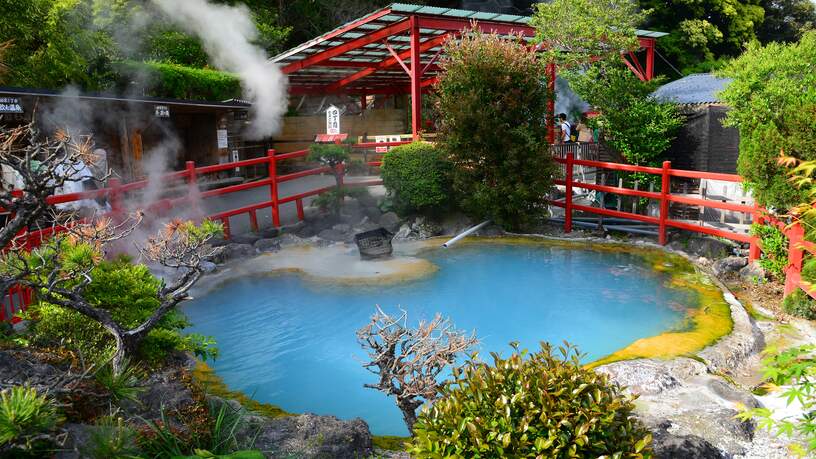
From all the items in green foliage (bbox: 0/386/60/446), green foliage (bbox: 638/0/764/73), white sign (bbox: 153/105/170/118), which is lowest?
green foliage (bbox: 0/386/60/446)

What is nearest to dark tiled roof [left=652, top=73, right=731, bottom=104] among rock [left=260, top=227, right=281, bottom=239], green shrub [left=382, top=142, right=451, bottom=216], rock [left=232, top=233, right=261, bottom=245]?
green shrub [left=382, top=142, right=451, bottom=216]

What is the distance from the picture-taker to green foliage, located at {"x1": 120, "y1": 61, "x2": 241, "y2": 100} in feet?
49.4

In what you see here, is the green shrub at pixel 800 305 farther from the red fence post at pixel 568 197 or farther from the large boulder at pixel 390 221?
the large boulder at pixel 390 221

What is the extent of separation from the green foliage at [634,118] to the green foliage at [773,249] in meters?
4.55

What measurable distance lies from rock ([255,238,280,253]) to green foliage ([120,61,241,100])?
6873 millimetres

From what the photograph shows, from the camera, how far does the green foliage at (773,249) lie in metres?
7.32

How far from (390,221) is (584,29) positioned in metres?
6.19

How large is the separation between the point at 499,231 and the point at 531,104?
2.27 metres

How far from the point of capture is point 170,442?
3.55 meters

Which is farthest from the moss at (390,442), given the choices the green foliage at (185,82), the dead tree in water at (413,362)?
the green foliage at (185,82)

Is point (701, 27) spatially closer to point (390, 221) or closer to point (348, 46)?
point (348, 46)

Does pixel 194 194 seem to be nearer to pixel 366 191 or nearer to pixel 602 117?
pixel 366 191

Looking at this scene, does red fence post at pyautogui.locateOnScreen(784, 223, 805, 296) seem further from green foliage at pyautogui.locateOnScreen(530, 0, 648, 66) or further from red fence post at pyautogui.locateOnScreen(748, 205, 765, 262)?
green foliage at pyautogui.locateOnScreen(530, 0, 648, 66)

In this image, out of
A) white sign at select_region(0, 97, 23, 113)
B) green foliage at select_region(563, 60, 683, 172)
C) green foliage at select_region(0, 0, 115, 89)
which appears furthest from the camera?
green foliage at select_region(0, 0, 115, 89)
